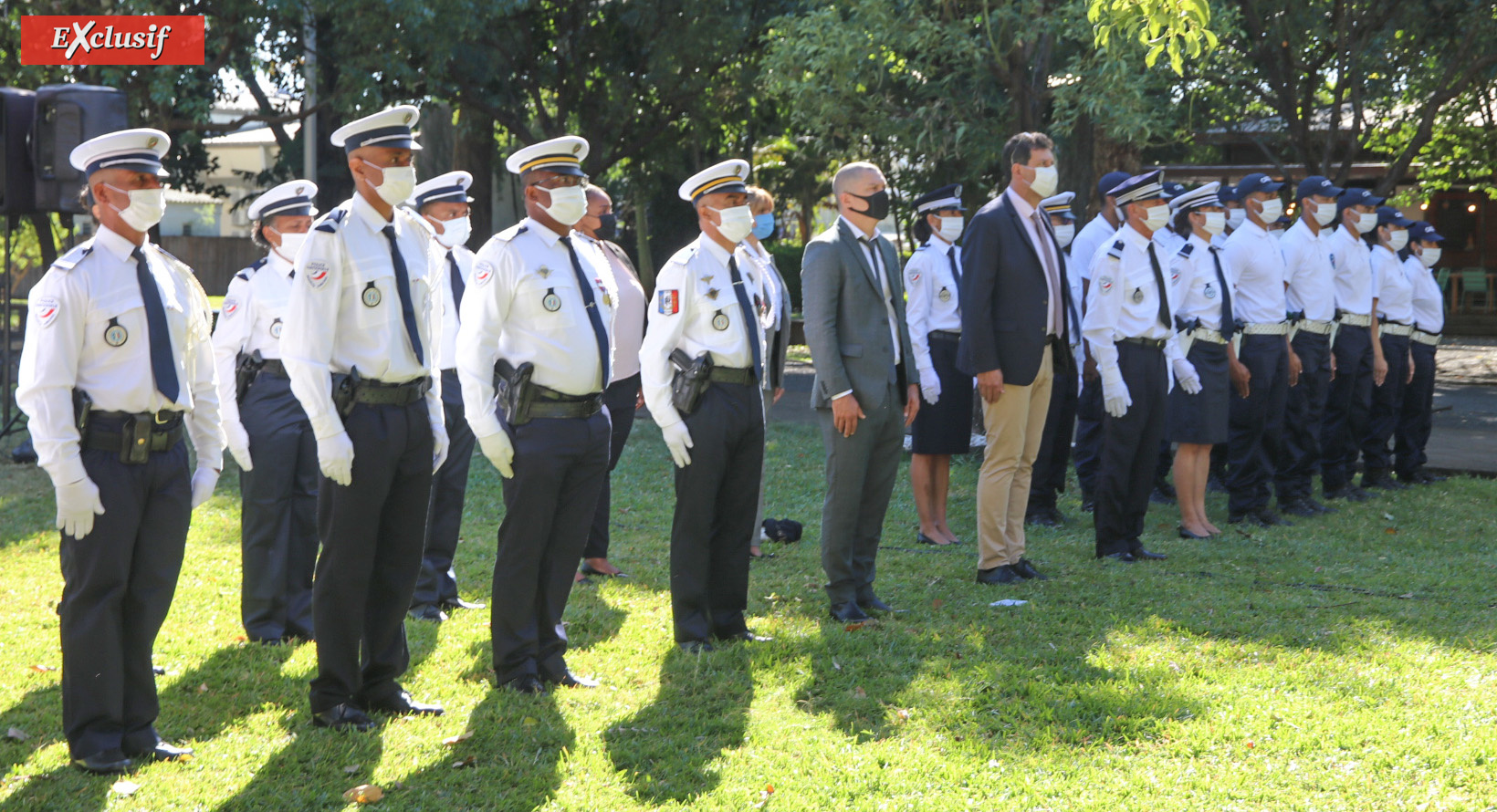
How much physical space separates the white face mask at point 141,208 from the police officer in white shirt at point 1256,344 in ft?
23.3

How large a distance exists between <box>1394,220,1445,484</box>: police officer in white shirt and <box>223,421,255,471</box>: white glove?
9452 millimetres

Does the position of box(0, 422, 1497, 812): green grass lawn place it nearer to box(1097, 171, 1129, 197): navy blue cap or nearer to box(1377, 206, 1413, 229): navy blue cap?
box(1097, 171, 1129, 197): navy blue cap

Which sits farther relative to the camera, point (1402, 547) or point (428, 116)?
point (428, 116)

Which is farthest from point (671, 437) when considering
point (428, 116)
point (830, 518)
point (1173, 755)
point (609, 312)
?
point (428, 116)

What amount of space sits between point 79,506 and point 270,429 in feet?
6.42

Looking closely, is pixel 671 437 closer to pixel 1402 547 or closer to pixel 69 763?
pixel 69 763

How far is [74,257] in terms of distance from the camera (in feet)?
14.1

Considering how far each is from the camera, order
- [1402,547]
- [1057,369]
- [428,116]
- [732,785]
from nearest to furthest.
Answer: [732,785], [1057,369], [1402,547], [428,116]

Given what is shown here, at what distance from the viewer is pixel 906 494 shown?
10344 mm

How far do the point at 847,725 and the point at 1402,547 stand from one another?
524 cm

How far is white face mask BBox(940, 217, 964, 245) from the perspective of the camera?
29.1 ft

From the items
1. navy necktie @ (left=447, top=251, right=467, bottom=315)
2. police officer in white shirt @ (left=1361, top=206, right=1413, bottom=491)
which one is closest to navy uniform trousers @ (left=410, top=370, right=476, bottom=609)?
navy necktie @ (left=447, top=251, right=467, bottom=315)

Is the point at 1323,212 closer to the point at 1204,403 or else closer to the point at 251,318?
the point at 1204,403

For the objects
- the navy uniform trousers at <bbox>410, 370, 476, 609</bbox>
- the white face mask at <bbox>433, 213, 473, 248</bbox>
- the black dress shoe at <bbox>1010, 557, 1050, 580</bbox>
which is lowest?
the black dress shoe at <bbox>1010, 557, 1050, 580</bbox>
